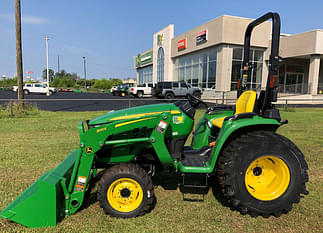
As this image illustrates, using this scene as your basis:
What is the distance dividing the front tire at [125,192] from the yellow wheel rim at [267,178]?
1.15m

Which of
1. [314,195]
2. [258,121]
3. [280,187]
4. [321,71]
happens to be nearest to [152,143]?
[258,121]

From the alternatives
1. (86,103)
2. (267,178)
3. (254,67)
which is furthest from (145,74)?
(267,178)

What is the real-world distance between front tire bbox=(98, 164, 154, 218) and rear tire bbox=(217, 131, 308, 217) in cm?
88

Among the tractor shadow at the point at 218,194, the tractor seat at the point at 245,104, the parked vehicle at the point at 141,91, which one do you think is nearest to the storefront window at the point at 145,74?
the parked vehicle at the point at 141,91

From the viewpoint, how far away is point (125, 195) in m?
2.61

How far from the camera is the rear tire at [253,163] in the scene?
8.41 feet

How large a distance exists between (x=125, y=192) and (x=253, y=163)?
1.48 meters

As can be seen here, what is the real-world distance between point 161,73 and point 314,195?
108 feet

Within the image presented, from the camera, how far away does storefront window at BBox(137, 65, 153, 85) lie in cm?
4198

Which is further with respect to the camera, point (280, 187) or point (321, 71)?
point (321, 71)

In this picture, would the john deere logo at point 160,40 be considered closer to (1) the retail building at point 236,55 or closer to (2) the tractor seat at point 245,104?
(1) the retail building at point 236,55

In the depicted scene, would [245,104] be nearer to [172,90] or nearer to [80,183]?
[80,183]

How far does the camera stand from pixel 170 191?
3254 mm

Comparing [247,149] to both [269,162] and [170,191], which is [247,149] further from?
[170,191]
